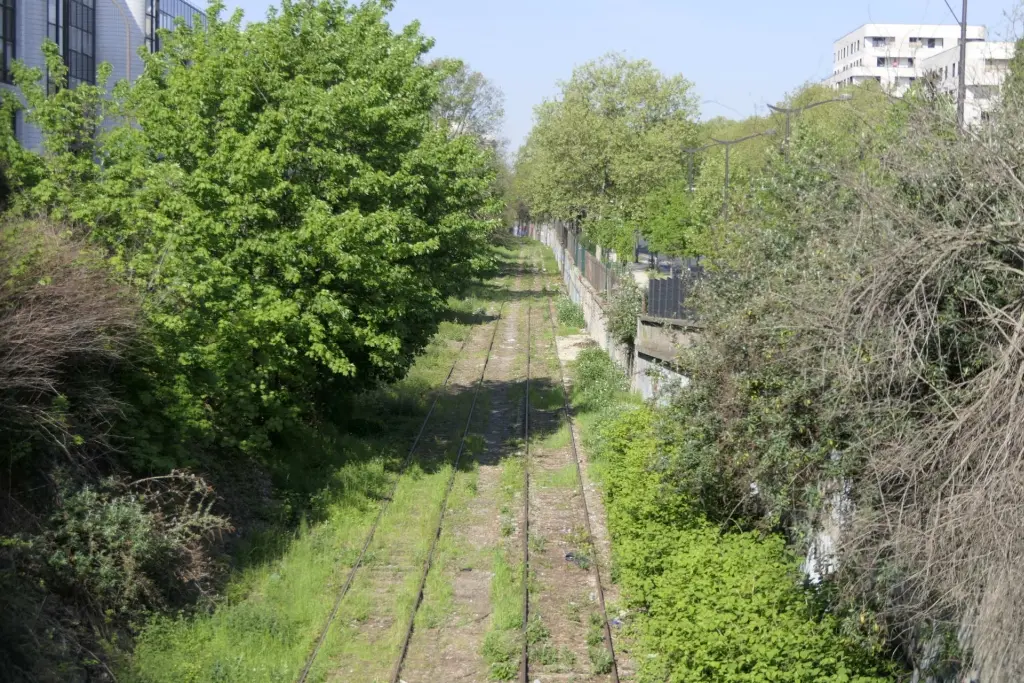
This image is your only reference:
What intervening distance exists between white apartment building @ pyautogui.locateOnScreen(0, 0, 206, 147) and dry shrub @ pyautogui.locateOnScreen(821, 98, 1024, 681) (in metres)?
24.3

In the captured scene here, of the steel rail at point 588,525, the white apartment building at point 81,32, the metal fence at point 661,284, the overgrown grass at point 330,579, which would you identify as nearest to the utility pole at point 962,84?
the metal fence at point 661,284

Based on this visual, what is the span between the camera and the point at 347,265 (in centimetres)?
1720

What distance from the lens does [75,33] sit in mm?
38125

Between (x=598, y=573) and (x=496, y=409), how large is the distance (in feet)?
39.9

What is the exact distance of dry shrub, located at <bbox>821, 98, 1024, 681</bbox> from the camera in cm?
757

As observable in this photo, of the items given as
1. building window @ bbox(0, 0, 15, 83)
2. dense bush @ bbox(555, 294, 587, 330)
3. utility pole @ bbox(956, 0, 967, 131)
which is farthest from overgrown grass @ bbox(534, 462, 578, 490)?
dense bush @ bbox(555, 294, 587, 330)

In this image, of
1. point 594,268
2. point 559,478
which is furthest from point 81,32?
point 559,478

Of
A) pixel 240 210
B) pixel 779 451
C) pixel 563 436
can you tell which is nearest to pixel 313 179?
pixel 240 210

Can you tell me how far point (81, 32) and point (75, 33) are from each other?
2.62 feet

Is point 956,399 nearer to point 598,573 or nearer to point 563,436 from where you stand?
point 598,573

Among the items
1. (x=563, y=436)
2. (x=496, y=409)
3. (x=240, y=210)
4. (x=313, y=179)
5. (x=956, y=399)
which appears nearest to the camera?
(x=956, y=399)

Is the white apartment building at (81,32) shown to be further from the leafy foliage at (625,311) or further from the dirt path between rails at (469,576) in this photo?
the dirt path between rails at (469,576)

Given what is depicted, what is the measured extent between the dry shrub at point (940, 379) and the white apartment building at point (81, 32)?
24.3 meters

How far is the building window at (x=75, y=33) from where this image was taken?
35438 mm
